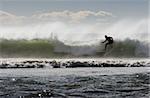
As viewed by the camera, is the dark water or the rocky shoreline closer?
the dark water

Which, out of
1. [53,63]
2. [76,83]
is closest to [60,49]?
[53,63]

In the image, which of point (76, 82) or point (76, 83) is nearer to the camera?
point (76, 83)

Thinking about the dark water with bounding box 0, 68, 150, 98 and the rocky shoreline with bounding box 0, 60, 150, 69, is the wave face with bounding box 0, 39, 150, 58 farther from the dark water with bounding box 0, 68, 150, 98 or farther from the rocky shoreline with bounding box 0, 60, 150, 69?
the dark water with bounding box 0, 68, 150, 98

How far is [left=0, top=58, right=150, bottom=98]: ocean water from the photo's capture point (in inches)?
511

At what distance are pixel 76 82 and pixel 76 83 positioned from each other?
13 centimetres

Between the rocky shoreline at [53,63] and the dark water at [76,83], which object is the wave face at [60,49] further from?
the dark water at [76,83]

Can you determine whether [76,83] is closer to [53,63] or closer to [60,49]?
[53,63]

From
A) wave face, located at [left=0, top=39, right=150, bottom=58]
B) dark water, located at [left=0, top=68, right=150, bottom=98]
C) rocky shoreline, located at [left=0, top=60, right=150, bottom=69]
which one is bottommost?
dark water, located at [left=0, top=68, right=150, bottom=98]

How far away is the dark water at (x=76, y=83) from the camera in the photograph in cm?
1295

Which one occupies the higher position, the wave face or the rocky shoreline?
the wave face

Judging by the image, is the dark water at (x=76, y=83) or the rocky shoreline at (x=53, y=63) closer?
the dark water at (x=76, y=83)

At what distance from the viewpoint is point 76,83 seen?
1437cm

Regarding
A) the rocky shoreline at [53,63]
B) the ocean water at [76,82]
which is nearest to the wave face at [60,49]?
the rocky shoreline at [53,63]

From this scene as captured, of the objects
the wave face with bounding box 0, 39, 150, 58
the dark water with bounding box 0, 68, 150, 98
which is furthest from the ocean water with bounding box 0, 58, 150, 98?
the wave face with bounding box 0, 39, 150, 58
